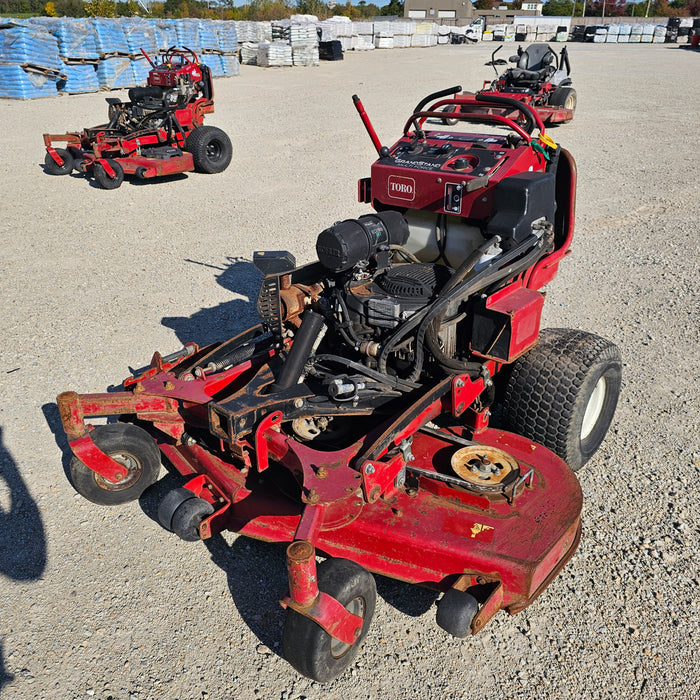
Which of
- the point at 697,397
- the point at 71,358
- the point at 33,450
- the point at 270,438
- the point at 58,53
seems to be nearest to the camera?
the point at 270,438

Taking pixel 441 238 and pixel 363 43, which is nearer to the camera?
pixel 441 238

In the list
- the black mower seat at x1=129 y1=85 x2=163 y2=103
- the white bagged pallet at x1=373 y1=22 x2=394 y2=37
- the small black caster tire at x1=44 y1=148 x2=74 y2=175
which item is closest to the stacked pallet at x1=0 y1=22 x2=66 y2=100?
the black mower seat at x1=129 y1=85 x2=163 y2=103

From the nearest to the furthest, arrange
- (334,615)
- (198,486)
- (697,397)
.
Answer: (334,615) < (198,486) < (697,397)

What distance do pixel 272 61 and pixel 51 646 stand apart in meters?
25.5

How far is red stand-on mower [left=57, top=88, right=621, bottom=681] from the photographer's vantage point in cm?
270

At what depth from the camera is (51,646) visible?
279cm

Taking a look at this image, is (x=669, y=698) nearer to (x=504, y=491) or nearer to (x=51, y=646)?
(x=504, y=491)

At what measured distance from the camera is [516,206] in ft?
11.8

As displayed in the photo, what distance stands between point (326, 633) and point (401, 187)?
2.72 metres

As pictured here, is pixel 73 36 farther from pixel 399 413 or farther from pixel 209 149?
pixel 399 413

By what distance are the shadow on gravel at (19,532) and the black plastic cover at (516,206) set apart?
2984 millimetres

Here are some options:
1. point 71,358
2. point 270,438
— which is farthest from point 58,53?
point 270,438

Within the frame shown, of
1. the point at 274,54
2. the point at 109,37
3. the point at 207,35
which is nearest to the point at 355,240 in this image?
the point at 109,37

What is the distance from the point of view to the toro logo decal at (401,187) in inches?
159
